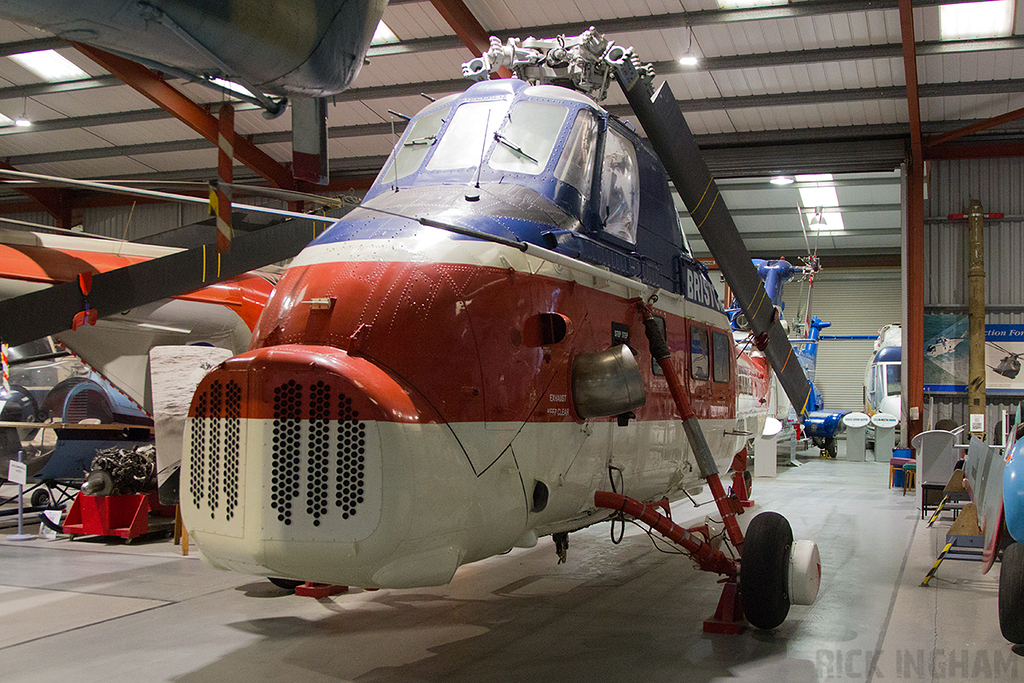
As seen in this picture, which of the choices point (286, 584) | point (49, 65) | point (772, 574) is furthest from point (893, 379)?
point (49, 65)

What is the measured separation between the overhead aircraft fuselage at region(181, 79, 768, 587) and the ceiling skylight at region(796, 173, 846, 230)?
15.7 m

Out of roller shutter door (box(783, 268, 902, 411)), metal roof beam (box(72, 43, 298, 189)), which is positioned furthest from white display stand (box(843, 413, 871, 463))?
metal roof beam (box(72, 43, 298, 189))

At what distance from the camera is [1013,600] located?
500 cm

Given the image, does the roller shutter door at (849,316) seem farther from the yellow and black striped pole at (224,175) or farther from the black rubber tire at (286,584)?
the yellow and black striped pole at (224,175)

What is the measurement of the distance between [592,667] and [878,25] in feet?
38.5

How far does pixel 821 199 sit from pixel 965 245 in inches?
238

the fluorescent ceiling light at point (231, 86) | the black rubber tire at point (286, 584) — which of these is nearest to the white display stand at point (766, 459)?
the black rubber tire at point (286, 584)

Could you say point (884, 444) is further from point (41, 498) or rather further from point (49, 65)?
point (49, 65)

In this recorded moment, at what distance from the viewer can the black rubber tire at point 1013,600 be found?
196 inches

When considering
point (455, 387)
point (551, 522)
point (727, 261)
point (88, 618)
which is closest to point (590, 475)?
point (551, 522)

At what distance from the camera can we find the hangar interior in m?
4.74

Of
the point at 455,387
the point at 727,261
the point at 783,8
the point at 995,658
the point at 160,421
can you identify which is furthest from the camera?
the point at 783,8

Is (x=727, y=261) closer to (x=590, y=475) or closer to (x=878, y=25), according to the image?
(x=590, y=475)

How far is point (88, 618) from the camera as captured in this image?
18.7 ft
